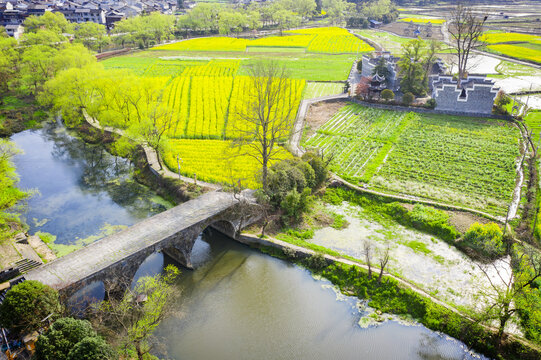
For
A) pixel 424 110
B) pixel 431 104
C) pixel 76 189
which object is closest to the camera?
pixel 76 189

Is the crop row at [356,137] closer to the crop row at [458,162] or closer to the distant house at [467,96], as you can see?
the crop row at [458,162]

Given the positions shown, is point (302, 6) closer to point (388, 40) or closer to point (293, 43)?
point (293, 43)

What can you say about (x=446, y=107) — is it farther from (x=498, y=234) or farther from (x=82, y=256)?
(x=82, y=256)

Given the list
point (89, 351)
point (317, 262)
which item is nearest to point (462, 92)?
point (317, 262)

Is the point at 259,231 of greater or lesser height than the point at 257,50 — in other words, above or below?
below

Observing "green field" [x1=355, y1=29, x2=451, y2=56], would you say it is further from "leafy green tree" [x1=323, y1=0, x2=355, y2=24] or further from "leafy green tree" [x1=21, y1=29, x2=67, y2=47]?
"leafy green tree" [x1=21, y1=29, x2=67, y2=47]

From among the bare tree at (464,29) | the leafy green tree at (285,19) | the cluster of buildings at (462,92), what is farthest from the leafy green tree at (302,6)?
the cluster of buildings at (462,92)

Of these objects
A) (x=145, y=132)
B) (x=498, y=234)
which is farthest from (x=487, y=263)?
(x=145, y=132)
